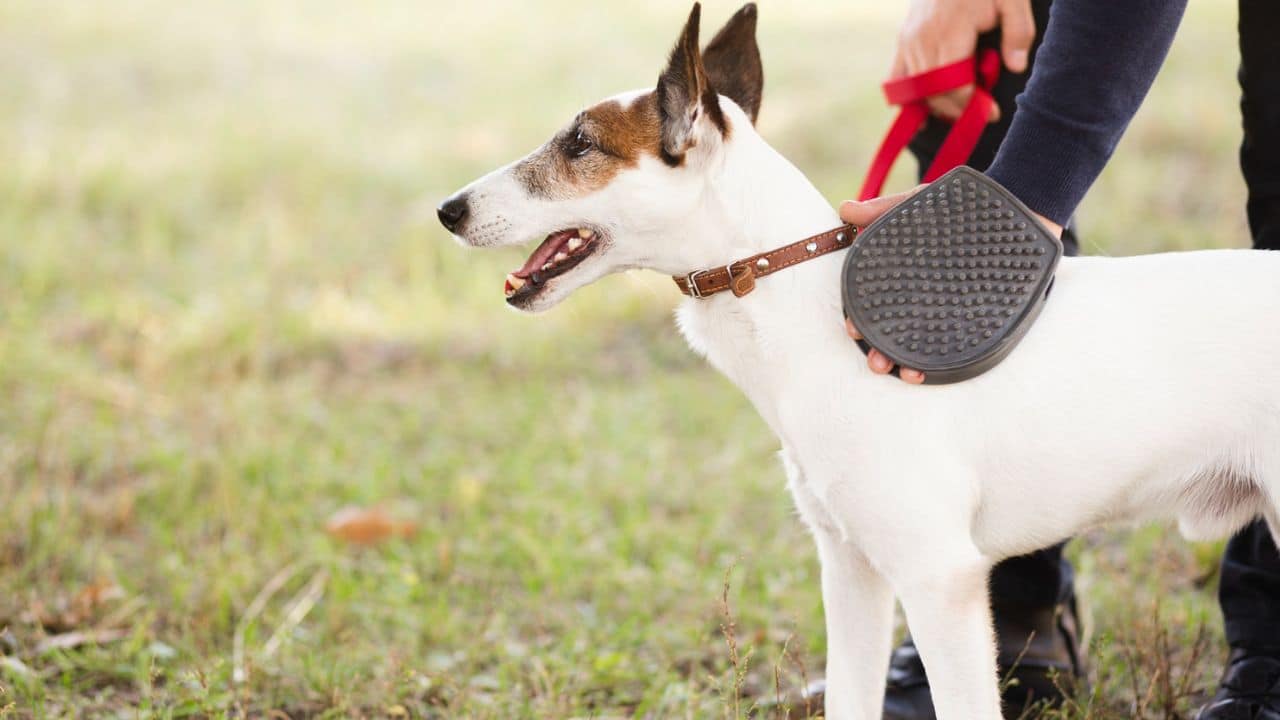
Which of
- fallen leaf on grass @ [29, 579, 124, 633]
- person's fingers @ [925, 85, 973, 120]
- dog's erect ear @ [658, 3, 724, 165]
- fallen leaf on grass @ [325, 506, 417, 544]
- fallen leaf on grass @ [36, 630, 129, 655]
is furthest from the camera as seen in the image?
fallen leaf on grass @ [325, 506, 417, 544]

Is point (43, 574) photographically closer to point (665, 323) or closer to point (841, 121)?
point (665, 323)

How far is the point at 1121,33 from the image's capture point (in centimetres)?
217

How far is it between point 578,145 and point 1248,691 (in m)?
1.99

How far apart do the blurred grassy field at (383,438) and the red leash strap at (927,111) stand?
2.66 feet

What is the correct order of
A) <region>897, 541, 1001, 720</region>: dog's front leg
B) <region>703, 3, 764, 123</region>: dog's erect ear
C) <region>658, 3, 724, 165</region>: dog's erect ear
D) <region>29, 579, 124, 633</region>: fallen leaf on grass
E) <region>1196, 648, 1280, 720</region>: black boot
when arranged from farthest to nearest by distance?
<region>29, 579, 124, 633</region>: fallen leaf on grass < <region>1196, 648, 1280, 720</region>: black boot < <region>703, 3, 764, 123</region>: dog's erect ear < <region>658, 3, 724, 165</region>: dog's erect ear < <region>897, 541, 1001, 720</region>: dog's front leg

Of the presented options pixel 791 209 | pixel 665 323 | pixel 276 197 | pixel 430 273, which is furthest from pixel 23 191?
pixel 791 209

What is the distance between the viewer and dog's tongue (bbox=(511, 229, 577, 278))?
237 cm

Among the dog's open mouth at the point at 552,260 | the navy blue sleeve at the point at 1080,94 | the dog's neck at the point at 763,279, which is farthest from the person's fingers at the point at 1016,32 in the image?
the dog's open mouth at the point at 552,260

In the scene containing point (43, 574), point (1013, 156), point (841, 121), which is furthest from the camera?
point (841, 121)

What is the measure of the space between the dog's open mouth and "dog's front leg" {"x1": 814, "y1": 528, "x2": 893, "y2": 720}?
29.4 inches

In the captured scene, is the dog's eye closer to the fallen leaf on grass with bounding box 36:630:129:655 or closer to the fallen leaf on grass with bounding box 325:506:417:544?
the fallen leaf on grass with bounding box 36:630:129:655

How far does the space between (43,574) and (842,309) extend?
107 inches

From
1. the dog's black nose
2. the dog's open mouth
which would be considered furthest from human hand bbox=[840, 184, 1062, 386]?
the dog's black nose

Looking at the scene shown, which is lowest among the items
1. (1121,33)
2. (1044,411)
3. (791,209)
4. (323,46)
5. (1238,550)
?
(1238,550)
